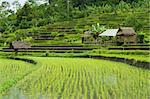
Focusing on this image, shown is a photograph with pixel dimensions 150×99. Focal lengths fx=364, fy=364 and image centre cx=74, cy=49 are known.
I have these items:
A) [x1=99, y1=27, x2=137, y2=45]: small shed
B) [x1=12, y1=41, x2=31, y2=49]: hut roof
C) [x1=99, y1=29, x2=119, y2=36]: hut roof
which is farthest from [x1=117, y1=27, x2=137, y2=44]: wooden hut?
[x1=12, y1=41, x2=31, y2=49]: hut roof

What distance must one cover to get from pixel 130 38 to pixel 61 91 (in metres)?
20.7

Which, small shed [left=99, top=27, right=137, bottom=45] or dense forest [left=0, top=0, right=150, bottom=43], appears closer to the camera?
small shed [left=99, top=27, right=137, bottom=45]

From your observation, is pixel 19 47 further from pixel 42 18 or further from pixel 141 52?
pixel 42 18

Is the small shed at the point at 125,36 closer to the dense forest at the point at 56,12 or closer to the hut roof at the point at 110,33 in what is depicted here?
the hut roof at the point at 110,33

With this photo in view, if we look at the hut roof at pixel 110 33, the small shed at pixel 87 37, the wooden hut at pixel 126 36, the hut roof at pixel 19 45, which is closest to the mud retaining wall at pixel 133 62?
the wooden hut at pixel 126 36

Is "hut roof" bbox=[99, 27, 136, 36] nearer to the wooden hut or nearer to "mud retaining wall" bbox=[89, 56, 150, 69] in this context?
the wooden hut

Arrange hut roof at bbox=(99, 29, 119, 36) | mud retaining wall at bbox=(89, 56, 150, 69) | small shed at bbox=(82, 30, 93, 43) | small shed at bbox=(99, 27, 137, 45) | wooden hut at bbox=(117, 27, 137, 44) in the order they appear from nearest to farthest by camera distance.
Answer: mud retaining wall at bbox=(89, 56, 150, 69)
small shed at bbox=(99, 27, 137, 45)
wooden hut at bbox=(117, 27, 137, 44)
hut roof at bbox=(99, 29, 119, 36)
small shed at bbox=(82, 30, 93, 43)

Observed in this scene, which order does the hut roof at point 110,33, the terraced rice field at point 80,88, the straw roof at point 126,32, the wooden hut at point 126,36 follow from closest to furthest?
the terraced rice field at point 80,88, the wooden hut at point 126,36, the straw roof at point 126,32, the hut roof at point 110,33

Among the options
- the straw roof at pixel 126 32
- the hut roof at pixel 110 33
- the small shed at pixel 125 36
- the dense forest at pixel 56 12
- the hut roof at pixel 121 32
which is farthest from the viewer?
the dense forest at pixel 56 12

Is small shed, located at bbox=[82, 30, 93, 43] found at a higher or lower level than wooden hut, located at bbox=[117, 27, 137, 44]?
lower

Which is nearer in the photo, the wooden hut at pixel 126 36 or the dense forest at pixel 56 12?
the wooden hut at pixel 126 36

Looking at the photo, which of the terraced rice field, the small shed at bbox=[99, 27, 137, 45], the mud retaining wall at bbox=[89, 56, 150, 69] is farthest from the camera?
the small shed at bbox=[99, 27, 137, 45]

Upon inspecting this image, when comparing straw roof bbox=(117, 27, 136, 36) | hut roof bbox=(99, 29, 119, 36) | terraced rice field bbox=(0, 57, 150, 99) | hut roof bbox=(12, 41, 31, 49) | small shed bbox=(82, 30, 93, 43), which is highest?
terraced rice field bbox=(0, 57, 150, 99)

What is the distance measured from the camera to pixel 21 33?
4072cm
